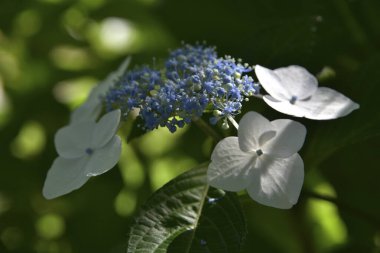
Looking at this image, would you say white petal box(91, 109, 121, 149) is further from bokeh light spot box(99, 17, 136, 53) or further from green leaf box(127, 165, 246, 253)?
bokeh light spot box(99, 17, 136, 53)

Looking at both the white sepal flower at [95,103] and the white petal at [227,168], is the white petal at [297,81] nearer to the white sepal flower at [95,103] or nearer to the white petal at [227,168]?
the white petal at [227,168]

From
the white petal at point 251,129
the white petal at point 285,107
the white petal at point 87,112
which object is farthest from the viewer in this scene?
the white petal at point 87,112

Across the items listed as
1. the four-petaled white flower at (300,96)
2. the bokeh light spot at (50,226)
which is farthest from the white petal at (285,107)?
the bokeh light spot at (50,226)

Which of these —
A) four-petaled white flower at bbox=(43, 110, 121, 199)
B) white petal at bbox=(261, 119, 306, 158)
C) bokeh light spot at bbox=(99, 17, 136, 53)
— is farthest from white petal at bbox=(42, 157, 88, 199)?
bokeh light spot at bbox=(99, 17, 136, 53)

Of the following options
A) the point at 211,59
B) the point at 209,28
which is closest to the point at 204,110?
the point at 211,59

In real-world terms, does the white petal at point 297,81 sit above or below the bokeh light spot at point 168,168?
above

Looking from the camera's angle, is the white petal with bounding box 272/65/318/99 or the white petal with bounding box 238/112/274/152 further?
the white petal with bounding box 272/65/318/99
